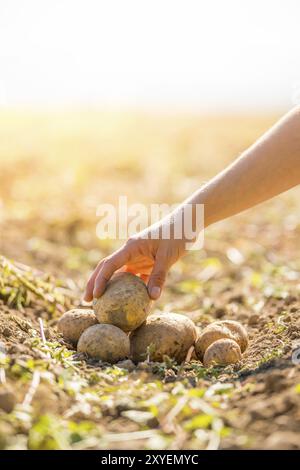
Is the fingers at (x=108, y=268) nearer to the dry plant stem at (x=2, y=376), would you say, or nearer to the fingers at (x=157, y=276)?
the fingers at (x=157, y=276)

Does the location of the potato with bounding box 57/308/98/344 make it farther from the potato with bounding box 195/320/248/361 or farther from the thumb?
the potato with bounding box 195/320/248/361

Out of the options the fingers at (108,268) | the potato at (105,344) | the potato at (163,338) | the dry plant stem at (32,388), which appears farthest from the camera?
the fingers at (108,268)

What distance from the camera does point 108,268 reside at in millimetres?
3383

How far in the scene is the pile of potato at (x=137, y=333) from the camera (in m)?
3.20

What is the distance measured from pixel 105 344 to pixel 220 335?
0.64 m

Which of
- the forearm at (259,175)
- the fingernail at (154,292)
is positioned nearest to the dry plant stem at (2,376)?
the fingernail at (154,292)

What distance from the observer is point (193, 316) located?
14.1 feet

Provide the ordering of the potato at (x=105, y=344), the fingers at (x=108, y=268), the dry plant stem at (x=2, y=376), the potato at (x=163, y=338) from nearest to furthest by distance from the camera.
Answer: the dry plant stem at (x=2, y=376) → the potato at (x=105, y=344) → the potato at (x=163, y=338) → the fingers at (x=108, y=268)

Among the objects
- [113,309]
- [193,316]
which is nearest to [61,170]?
[193,316]

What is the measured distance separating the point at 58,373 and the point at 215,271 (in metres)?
3.20

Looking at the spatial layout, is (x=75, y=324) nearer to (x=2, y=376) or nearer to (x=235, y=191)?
(x=2, y=376)

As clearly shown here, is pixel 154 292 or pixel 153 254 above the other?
pixel 153 254

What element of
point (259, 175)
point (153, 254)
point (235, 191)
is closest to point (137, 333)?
point (153, 254)

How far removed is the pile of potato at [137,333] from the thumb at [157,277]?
5 centimetres
